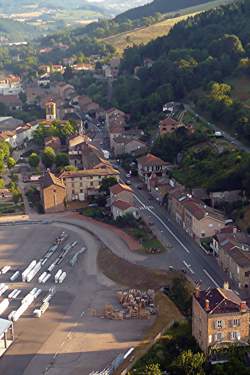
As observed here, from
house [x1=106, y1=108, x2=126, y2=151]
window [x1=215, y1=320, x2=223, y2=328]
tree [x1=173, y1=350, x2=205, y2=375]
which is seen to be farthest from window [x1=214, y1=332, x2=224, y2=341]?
house [x1=106, y1=108, x2=126, y2=151]

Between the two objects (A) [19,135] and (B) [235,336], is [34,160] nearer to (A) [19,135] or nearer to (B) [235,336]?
(A) [19,135]

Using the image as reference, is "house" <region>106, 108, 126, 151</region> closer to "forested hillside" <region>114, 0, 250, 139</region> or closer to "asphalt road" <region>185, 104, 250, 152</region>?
"forested hillside" <region>114, 0, 250, 139</region>

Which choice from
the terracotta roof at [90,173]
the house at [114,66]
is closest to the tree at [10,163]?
the terracotta roof at [90,173]

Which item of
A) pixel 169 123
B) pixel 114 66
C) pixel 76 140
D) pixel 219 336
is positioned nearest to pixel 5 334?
pixel 219 336

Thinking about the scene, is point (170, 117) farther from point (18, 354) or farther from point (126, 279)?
point (18, 354)

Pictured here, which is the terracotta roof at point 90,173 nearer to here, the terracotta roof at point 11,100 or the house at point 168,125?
the house at point 168,125
